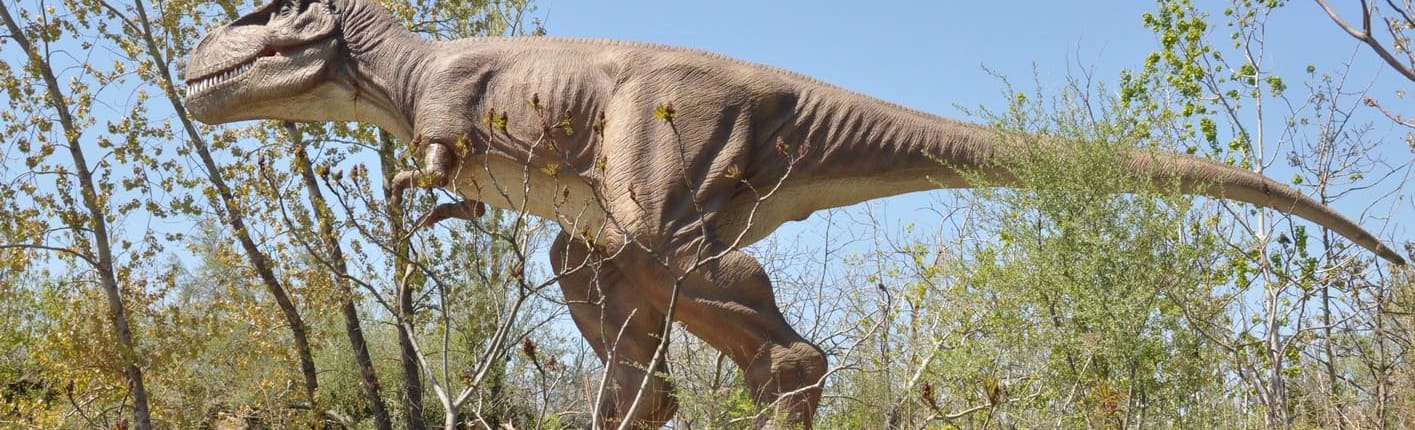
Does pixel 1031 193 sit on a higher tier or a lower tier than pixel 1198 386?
higher

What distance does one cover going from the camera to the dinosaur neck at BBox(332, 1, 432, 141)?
525 centimetres

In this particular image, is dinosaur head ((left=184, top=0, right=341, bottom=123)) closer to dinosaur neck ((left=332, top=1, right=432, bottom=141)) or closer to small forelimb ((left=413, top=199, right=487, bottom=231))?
dinosaur neck ((left=332, top=1, right=432, bottom=141))

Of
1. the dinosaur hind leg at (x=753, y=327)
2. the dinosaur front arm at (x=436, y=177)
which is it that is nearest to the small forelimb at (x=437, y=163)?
the dinosaur front arm at (x=436, y=177)

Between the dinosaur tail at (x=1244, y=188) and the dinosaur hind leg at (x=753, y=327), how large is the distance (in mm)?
1624

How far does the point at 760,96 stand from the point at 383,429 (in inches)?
200

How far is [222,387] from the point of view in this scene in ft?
33.9

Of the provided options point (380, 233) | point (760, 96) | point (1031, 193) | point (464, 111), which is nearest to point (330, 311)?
point (380, 233)

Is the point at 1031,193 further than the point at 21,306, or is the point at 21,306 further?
the point at 21,306

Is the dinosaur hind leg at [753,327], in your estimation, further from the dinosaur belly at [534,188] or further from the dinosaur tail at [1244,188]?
the dinosaur tail at [1244,188]

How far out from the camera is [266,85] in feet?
17.2

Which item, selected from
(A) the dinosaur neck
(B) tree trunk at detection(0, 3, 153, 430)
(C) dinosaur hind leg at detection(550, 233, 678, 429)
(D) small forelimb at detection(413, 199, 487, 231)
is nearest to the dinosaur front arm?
(D) small forelimb at detection(413, 199, 487, 231)

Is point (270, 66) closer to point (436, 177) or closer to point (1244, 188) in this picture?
point (436, 177)

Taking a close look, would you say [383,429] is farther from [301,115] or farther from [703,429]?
[703,429]

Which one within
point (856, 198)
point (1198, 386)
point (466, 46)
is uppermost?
point (466, 46)
